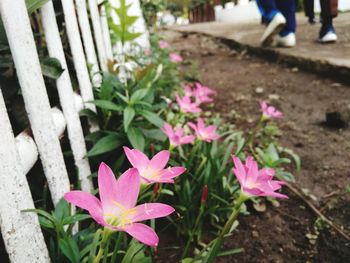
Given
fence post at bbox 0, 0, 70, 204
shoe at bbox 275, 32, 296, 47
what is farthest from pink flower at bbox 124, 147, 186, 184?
shoe at bbox 275, 32, 296, 47

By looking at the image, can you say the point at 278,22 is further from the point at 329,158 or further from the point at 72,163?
the point at 72,163

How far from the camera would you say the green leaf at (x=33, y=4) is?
3.11 ft

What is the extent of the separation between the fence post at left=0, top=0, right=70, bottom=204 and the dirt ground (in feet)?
2.03

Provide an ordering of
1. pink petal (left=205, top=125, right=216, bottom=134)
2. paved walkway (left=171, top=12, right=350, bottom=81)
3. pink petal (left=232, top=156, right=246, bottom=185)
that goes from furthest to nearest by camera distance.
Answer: paved walkway (left=171, top=12, right=350, bottom=81) < pink petal (left=205, top=125, right=216, bottom=134) < pink petal (left=232, top=156, right=246, bottom=185)

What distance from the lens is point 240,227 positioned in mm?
1350

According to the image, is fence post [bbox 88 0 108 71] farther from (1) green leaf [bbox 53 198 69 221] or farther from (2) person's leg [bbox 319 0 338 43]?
(2) person's leg [bbox 319 0 338 43]

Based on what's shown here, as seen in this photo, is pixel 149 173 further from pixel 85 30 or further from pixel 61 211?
pixel 85 30

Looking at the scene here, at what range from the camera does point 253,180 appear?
75cm

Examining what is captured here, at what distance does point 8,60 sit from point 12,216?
0.45 m

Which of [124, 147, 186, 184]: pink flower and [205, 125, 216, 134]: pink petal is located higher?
[124, 147, 186, 184]: pink flower

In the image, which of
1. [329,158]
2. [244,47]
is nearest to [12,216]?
[329,158]

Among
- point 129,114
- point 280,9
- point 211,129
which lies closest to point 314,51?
point 280,9

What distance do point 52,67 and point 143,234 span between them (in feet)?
2.44

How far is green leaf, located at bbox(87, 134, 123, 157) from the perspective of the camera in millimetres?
1169
